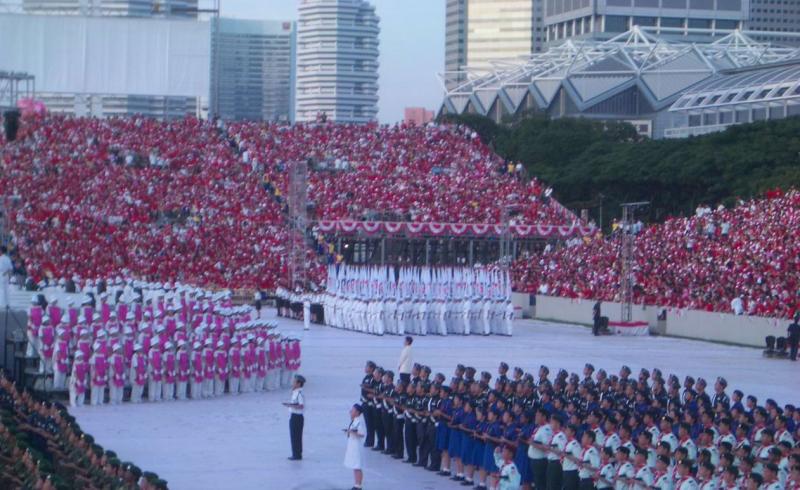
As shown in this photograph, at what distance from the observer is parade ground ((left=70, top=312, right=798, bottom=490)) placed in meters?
18.3

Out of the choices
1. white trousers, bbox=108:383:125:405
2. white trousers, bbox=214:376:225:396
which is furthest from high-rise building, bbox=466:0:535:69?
white trousers, bbox=108:383:125:405

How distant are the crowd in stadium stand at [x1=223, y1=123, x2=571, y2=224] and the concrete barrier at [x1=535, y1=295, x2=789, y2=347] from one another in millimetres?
5247

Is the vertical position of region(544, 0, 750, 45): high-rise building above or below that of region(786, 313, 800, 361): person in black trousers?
above

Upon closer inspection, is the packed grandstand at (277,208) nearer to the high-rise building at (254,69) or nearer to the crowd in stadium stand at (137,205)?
the crowd in stadium stand at (137,205)

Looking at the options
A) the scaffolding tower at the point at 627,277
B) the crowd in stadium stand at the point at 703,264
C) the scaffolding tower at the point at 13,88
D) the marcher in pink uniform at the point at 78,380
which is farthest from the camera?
the scaffolding tower at the point at 13,88

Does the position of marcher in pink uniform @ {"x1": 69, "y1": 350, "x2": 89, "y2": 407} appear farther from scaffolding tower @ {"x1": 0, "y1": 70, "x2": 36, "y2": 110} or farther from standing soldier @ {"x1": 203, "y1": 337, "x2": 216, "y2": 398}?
scaffolding tower @ {"x1": 0, "y1": 70, "x2": 36, "y2": 110}

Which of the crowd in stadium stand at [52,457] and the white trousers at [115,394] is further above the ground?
the crowd in stadium stand at [52,457]

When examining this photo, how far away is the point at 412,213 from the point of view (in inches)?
2108

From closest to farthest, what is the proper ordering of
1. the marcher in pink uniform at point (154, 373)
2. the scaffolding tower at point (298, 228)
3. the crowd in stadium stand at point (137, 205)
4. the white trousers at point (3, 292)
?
the marcher in pink uniform at point (154, 373)
the white trousers at point (3, 292)
the scaffolding tower at point (298, 228)
the crowd in stadium stand at point (137, 205)

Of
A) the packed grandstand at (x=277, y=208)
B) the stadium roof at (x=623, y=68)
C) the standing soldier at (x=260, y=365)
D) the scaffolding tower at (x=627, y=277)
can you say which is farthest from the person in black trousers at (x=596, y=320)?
the stadium roof at (x=623, y=68)

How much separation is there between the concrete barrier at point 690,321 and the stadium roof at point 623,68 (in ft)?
110

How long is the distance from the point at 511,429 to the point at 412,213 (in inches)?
1462

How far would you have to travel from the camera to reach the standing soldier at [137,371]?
23.9 metres

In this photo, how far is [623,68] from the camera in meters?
84.2
